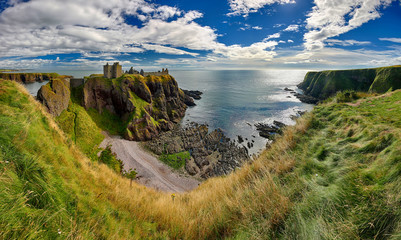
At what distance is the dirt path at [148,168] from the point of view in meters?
28.5

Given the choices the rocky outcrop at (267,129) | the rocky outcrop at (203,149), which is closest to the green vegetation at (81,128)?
the rocky outcrop at (203,149)

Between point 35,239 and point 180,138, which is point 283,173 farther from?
point 180,138

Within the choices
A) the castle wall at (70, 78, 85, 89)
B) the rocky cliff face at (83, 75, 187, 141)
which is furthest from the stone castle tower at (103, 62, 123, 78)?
the castle wall at (70, 78, 85, 89)

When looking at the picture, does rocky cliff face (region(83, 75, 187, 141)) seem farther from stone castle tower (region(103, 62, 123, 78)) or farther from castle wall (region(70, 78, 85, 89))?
stone castle tower (region(103, 62, 123, 78))

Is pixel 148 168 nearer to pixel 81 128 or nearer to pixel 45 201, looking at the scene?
pixel 81 128

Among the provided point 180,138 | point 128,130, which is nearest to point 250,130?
point 180,138

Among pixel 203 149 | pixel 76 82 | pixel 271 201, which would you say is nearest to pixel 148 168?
pixel 203 149

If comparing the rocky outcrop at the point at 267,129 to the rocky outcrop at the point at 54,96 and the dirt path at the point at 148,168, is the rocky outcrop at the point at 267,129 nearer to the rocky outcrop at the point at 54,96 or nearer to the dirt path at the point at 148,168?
the dirt path at the point at 148,168

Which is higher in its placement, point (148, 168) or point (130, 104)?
point (130, 104)

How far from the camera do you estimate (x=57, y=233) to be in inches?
123

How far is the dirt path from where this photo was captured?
28.5 metres

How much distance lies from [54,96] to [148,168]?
2743 cm

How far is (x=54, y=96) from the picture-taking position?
35.5m

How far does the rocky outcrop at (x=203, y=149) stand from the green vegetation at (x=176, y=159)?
1.15 meters
